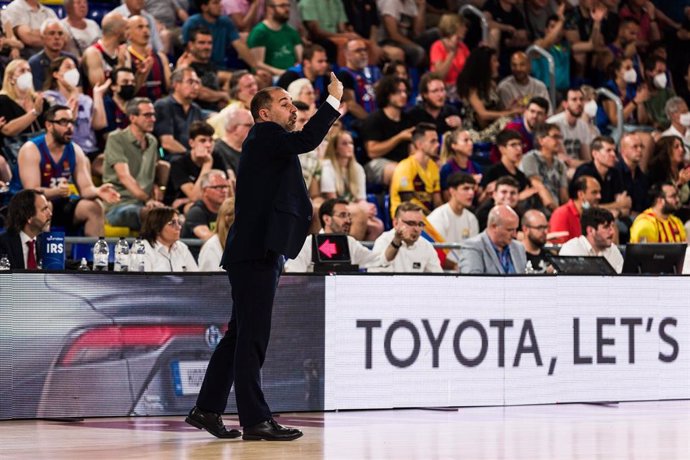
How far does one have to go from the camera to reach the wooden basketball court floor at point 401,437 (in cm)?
843

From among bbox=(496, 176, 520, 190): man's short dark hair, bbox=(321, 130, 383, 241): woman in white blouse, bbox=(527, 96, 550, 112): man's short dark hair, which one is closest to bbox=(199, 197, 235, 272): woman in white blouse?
bbox=(321, 130, 383, 241): woman in white blouse

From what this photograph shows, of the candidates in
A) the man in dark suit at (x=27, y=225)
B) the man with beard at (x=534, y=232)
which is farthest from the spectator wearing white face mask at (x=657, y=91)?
the man in dark suit at (x=27, y=225)

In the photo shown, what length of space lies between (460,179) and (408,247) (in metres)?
1.89

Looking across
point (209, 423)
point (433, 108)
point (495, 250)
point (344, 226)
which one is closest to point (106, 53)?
point (344, 226)

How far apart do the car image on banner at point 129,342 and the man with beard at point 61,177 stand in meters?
2.96

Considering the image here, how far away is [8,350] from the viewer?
406 inches

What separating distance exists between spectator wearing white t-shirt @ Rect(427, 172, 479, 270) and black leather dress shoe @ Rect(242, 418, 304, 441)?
20.9 feet

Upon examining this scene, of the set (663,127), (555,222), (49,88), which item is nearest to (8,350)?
(49,88)

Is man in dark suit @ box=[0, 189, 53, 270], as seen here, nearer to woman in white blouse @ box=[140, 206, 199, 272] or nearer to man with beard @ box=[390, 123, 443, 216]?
woman in white blouse @ box=[140, 206, 199, 272]

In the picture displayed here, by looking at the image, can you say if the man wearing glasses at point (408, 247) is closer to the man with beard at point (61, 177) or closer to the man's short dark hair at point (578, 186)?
the man with beard at point (61, 177)

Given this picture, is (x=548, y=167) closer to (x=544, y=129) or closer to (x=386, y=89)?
(x=544, y=129)

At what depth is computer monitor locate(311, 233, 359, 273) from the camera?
449 inches

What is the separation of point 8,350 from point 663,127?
13077mm

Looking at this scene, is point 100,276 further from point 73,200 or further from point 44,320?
point 73,200
